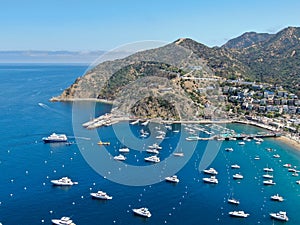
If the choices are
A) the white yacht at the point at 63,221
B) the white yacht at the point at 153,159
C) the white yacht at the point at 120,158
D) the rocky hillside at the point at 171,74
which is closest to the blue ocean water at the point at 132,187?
the white yacht at the point at 63,221

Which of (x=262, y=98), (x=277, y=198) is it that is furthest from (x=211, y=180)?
(x=262, y=98)

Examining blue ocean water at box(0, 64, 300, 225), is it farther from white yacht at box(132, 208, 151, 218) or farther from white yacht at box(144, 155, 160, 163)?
white yacht at box(144, 155, 160, 163)

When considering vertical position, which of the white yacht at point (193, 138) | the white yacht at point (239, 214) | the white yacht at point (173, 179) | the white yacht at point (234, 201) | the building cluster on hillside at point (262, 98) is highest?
the building cluster on hillside at point (262, 98)

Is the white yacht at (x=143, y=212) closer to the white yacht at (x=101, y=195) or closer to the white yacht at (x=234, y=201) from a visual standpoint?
the white yacht at (x=101, y=195)

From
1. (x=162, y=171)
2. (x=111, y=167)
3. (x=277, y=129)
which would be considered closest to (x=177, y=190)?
(x=162, y=171)

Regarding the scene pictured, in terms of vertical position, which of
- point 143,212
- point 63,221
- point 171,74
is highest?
point 171,74

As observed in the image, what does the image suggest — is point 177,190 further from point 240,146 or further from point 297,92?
point 297,92

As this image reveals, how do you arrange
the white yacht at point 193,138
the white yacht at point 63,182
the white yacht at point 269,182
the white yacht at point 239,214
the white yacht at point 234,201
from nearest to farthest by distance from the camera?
the white yacht at point 239,214, the white yacht at point 234,201, the white yacht at point 63,182, the white yacht at point 269,182, the white yacht at point 193,138

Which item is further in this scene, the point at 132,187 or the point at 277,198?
the point at 132,187

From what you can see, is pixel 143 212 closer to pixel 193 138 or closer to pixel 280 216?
pixel 280 216
